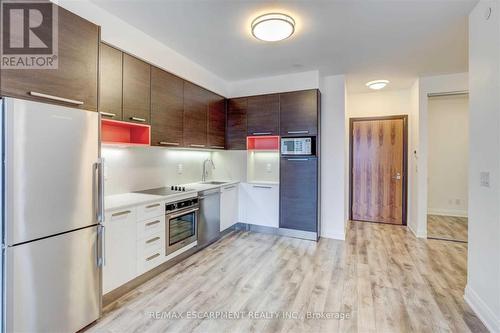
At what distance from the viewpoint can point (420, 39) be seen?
2838mm

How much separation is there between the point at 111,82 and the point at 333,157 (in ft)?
11.2

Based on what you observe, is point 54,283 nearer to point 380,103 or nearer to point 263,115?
point 263,115

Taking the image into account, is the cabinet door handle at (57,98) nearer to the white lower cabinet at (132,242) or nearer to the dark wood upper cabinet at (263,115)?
the white lower cabinet at (132,242)

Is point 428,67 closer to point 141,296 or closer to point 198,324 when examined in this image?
point 198,324

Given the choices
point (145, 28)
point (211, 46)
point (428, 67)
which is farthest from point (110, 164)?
point (428, 67)

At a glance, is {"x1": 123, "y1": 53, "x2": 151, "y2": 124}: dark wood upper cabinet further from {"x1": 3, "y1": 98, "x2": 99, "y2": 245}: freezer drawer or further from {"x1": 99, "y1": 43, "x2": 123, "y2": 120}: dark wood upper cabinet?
{"x1": 3, "y1": 98, "x2": 99, "y2": 245}: freezer drawer

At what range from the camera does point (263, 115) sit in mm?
4242

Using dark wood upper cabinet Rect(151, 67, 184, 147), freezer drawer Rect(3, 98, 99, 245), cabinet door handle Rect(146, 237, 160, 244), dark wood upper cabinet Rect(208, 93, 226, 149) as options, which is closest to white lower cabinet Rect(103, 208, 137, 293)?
cabinet door handle Rect(146, 237, 160, 244)

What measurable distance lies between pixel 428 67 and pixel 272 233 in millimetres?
3632

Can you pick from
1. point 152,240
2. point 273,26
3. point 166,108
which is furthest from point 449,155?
point 152,240

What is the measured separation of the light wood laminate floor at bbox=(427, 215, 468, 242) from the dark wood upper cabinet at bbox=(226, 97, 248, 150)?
377 centimetres

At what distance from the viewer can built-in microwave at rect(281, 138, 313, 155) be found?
12.8ft

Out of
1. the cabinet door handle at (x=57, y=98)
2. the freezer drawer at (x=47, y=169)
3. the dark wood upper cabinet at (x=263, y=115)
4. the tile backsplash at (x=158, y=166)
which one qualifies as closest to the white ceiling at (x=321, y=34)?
the dark wood upper cabinet at (x=263, y=115)

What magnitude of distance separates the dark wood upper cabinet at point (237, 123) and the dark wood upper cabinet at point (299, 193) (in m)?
0.87
